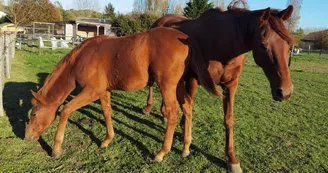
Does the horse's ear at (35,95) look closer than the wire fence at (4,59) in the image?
Yes

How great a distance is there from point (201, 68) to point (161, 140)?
1522 millimetres

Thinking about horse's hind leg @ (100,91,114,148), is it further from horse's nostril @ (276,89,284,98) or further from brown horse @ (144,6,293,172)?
horse's nostril @ (276,89,284,98)

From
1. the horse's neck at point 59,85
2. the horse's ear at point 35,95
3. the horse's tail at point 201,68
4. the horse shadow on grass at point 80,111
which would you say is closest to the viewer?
the horse's tail at point 201,68

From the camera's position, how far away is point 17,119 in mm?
4680

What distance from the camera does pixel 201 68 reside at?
10.6 ft

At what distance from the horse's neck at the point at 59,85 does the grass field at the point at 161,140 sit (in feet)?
2.47

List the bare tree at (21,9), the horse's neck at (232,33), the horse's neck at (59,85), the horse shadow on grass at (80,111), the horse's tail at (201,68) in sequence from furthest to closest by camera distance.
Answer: the bare tree at (21,9)
the horse shadow on grass at (80,111)
the horse's neck at (59,85)
the horse's tail at (201,68)
the horse's neck at (232,33)

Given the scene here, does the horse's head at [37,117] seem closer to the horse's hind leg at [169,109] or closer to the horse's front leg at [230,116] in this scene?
the horse's hind leg at [169,109]

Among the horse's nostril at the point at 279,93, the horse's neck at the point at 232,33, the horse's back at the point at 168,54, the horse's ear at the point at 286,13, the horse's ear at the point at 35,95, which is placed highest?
the horse's ear at the point at 286,13

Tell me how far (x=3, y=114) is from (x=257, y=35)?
Answer: 4.44m

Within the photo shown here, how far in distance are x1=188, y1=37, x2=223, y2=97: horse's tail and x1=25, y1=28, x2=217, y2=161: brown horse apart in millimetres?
12

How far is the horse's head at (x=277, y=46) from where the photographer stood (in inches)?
94.8

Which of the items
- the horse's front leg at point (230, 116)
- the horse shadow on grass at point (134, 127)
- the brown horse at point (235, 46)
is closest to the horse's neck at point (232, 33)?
the brown horse at point (235, 46)

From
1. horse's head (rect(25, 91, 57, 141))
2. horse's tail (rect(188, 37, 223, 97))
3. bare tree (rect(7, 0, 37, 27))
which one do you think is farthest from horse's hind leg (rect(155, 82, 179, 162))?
bare tree (rect(7, 0, 37, 27))
